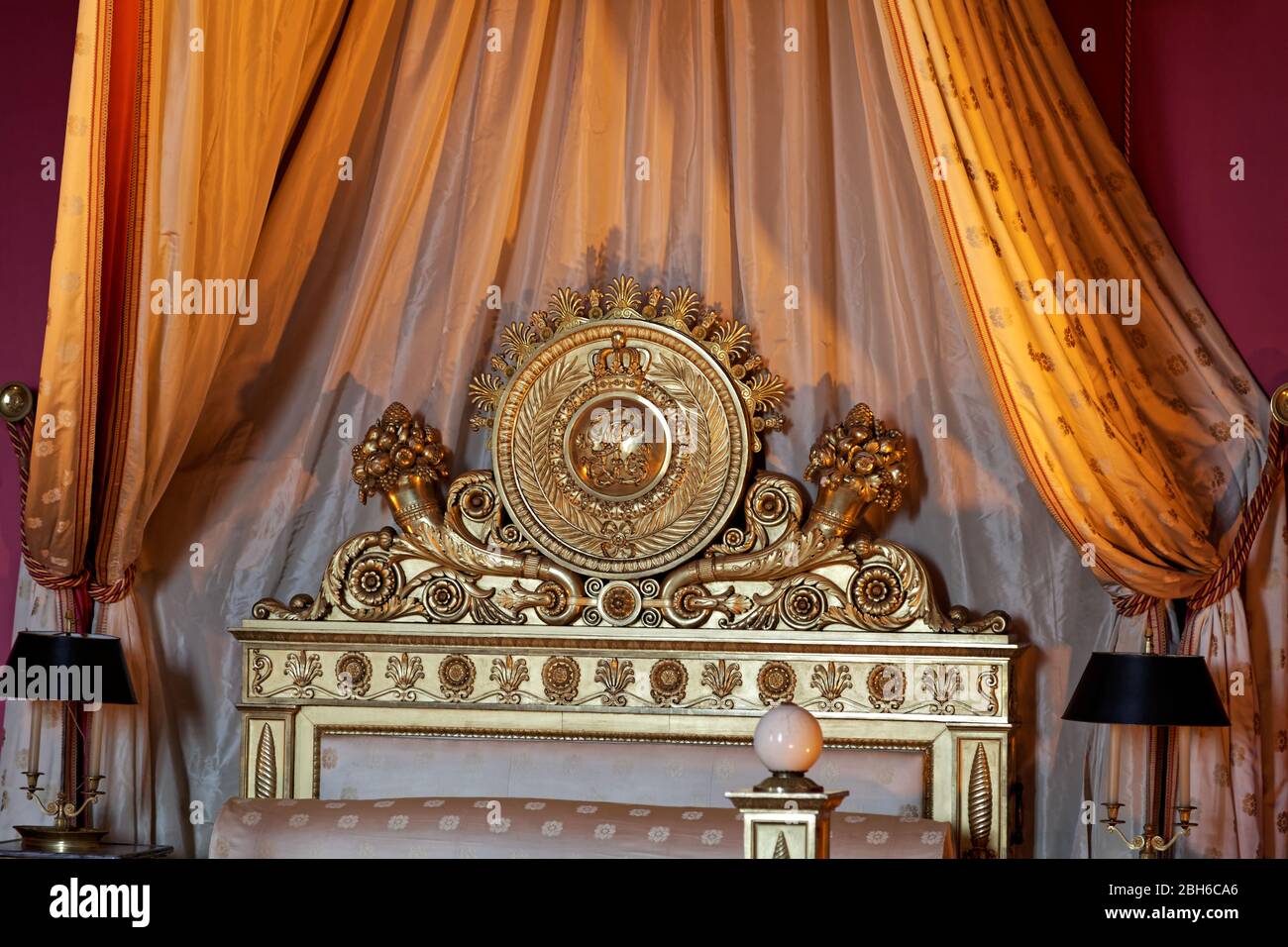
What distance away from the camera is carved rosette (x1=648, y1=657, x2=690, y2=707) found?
367 centimetres

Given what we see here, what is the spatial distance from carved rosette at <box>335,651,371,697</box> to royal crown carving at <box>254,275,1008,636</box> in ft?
0.35

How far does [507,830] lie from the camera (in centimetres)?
343

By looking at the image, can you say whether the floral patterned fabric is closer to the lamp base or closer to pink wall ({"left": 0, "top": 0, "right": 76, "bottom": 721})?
the lamp base

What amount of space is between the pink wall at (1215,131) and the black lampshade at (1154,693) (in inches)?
31.7

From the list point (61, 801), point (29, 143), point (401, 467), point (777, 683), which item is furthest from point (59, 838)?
point (29, 143)

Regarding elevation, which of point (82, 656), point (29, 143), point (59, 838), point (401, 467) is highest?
point (29, 143)

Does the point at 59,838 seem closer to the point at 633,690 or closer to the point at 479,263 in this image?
the point at 633,690

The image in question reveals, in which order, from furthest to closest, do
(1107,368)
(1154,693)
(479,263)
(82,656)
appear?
(479,263)
(82,656)
(1107,368)
(1154,693)

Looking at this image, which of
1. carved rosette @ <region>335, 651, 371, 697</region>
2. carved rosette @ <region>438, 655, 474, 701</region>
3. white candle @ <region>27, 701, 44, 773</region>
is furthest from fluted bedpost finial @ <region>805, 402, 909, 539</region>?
white candle @ <region>27, 701, 44, 773</region>

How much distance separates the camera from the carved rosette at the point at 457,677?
3789 mm

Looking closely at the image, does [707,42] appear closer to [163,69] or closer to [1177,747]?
[163,69]

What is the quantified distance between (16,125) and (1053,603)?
3.00m

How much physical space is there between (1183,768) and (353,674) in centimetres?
198
